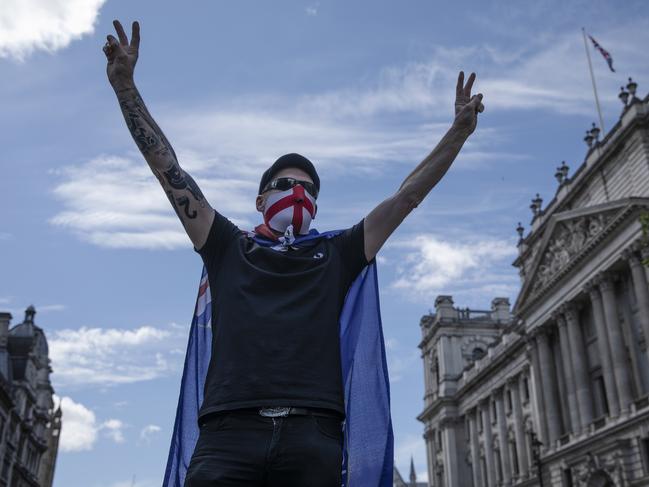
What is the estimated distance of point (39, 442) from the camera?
62312 millimetres

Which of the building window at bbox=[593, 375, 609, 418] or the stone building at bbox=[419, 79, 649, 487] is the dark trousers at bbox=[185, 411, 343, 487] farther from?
the building window at bbox=[593, 375, 609, 418]

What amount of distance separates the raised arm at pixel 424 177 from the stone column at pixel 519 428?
1739 inches

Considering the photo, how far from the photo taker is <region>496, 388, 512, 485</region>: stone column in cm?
4712

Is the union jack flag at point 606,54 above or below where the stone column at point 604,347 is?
above

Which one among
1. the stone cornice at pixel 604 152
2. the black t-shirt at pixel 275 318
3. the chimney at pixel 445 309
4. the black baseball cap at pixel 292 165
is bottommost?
the black t-shirt at pixel 275 318

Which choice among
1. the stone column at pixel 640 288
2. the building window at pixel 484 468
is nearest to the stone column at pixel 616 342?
the stone column at pixel 640 288

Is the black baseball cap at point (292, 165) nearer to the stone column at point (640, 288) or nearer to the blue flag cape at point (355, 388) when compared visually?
the blue flag cape at point (355, 388)

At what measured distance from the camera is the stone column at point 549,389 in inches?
1501

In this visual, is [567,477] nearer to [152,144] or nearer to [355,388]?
[355,388]

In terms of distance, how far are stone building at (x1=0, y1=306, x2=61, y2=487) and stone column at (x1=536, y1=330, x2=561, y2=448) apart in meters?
32.8

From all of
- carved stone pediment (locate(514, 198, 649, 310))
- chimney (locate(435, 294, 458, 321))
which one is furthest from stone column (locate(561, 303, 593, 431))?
chimney (locate(435, 294, 458, 321))

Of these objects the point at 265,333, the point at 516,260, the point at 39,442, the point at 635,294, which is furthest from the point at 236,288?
the point at 39,442

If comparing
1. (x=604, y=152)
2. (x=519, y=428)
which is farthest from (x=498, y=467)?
(x=604, y=152)

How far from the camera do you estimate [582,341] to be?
1420 inches
